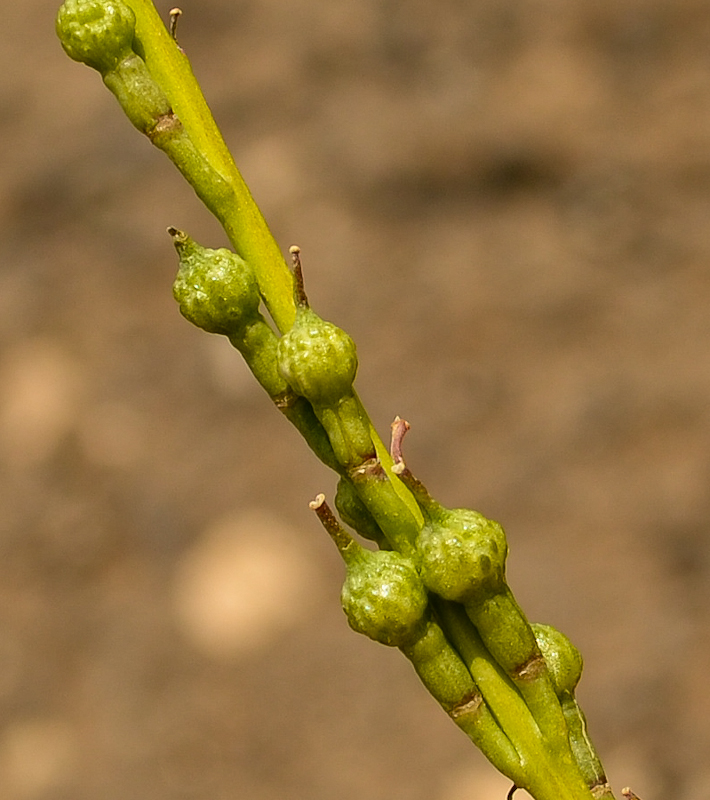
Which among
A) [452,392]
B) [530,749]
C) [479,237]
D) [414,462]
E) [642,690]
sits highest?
[479,237]

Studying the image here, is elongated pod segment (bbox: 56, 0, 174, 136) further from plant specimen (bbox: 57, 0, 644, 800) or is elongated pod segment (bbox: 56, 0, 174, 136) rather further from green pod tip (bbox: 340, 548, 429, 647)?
green pod tip (bbox: 340, 548, 429, 647)

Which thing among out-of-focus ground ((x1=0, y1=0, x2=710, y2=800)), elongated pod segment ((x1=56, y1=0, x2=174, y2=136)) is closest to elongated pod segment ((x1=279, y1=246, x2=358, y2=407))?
elongated pod segment ((x1=56, y1=0, x2=174, y2=136))

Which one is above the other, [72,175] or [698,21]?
[698,21]

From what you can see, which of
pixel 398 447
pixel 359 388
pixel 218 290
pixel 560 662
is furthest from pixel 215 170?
pixel 359 388

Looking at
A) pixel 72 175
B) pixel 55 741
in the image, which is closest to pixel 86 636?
pixel 55 741

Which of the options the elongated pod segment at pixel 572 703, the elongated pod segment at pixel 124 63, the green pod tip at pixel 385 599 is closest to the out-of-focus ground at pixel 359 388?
the elongated pod segment at pixel 572 703

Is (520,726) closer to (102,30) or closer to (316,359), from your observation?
(316,359)

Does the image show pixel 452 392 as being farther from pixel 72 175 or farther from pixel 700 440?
pixel 72 175
